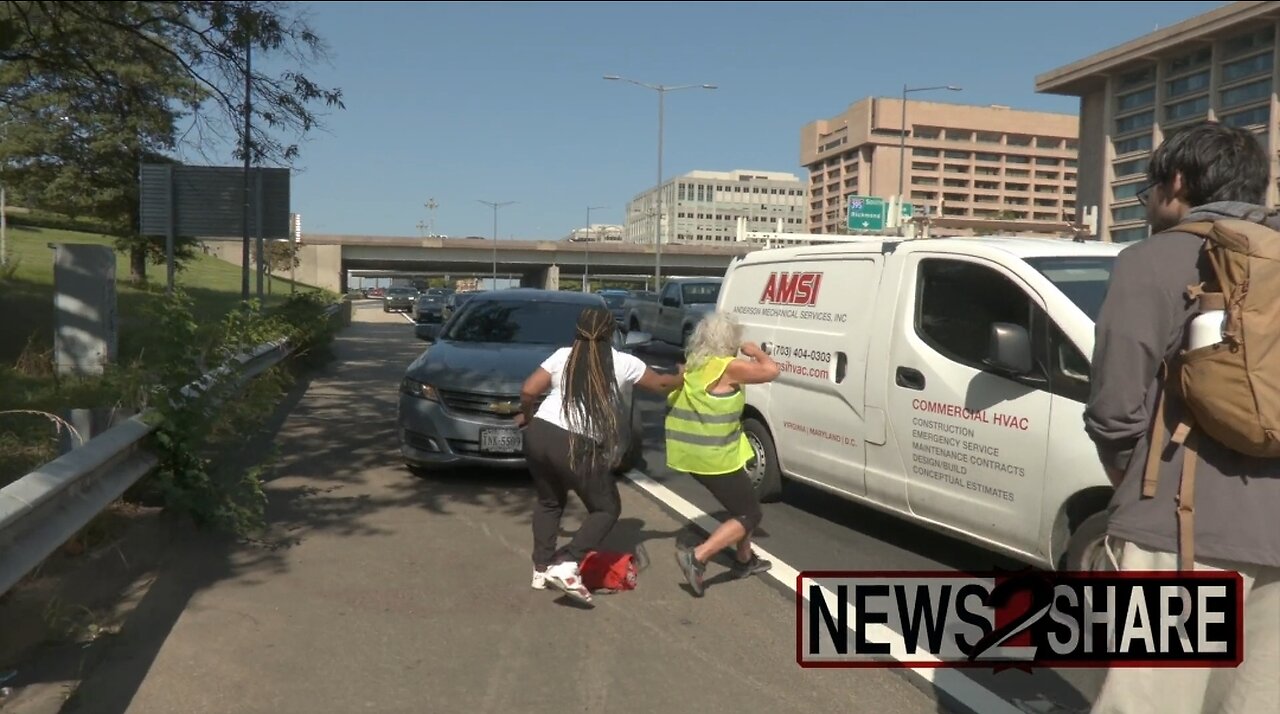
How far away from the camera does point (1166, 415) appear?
2738 millimetres

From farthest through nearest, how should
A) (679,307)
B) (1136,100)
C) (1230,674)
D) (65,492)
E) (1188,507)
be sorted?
(1136,100) < (679,307) < (65,492) < (1230,674) < (1188,507)

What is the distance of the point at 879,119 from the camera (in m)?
55.9

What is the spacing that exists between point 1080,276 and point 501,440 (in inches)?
177

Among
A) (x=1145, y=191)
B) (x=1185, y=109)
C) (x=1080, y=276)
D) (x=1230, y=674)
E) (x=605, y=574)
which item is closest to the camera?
(x=1230, y=674)

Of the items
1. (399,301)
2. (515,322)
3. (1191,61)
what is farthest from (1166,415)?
(1191,61)

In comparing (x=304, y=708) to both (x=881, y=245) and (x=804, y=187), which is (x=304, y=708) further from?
(x=804, y=187)

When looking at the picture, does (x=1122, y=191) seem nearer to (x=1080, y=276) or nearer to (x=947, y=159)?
(x=947, y=159)

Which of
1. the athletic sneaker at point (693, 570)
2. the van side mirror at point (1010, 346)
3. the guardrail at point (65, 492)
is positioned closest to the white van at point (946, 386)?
the van side mirror at point (1010, 346)

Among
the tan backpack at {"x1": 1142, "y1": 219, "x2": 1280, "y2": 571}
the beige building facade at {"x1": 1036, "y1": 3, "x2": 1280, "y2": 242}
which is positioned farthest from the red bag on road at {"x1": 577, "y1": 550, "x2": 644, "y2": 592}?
the beige building facade at {"x1": 1036, "y1": 3, "x2": 1280, "y2": 242}

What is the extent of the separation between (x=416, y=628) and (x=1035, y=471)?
10.4ft

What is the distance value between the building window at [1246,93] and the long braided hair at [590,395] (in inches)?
2552

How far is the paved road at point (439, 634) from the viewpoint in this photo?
180 inches

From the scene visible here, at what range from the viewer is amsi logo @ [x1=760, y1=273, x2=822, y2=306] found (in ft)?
25.8

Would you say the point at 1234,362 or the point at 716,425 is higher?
the point at 1234,362
